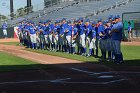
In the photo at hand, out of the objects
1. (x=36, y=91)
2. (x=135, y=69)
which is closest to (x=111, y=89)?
(x=36, y=91)

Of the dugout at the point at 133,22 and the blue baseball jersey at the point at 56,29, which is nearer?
the blue baseball jersey at the point at 56,29

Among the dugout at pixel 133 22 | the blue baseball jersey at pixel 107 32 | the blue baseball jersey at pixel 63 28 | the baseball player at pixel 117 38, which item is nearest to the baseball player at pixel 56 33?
the blue baseball jersey at pixel 63 28

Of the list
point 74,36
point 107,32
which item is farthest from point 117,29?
point 74,36

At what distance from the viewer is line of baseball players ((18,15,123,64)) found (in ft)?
56.3

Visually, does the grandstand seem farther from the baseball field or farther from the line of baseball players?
the baseball field

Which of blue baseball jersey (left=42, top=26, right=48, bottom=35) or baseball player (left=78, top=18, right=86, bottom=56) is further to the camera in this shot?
blue baseball jersey (left=42, top=26, right=48, bottom=35)

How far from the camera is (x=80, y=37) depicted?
837 inches

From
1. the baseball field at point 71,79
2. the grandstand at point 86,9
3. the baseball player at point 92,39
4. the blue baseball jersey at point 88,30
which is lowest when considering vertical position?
the baseball field at point 71,79

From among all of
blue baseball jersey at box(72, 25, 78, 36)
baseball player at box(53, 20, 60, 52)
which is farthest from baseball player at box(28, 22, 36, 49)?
blue baseball jersey at box(72, 25, 78, 36)

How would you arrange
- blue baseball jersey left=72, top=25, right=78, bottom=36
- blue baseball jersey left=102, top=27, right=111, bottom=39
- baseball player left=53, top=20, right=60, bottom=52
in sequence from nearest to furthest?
blue baseball jersey left=102, top=27, right=111, bottom=39
blue baseball jersey left=72, top=25, right=78, bottom=36
baseball player left=53, top=20, right=60, bottom=52

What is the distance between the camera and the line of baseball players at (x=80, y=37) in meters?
17.2

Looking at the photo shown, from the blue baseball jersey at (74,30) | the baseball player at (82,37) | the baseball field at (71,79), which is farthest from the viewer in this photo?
the blue baseball jersey at (74,30)

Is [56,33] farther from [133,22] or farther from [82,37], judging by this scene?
[133,22]

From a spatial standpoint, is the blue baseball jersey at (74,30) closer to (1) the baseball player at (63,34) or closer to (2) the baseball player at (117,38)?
(1) the baseball player at (63,34)
